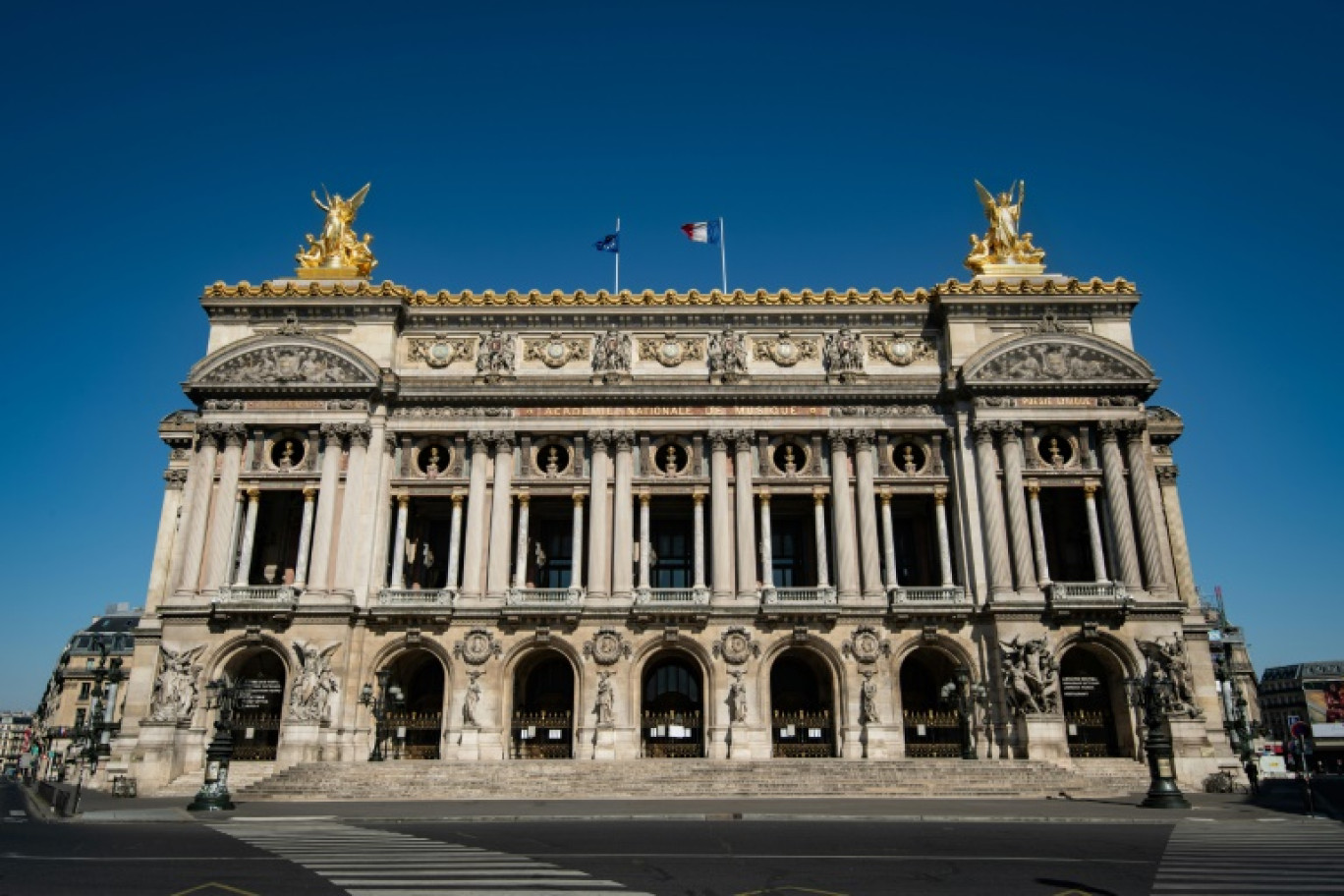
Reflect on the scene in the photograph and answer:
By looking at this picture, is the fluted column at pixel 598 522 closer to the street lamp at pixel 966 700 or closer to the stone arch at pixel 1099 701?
the street lamp at pixel 966 700

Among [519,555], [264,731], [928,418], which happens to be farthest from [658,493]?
[264,731]

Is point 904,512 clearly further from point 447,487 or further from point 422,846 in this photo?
point 422,846

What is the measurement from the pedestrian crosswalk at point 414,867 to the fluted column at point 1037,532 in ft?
98.3

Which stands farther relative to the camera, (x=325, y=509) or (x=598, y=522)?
(x=598, y=522)

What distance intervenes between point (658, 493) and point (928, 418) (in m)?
12.8

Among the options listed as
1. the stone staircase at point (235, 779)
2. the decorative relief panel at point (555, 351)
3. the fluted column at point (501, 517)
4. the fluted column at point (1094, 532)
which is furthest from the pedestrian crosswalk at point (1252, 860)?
the decorative relief panel at point (555, 351)

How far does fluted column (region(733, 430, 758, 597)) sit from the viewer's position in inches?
1657

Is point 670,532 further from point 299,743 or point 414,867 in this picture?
point 414,867

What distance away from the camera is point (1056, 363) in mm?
44062

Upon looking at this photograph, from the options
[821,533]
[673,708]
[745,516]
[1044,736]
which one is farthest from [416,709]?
[1044,736]

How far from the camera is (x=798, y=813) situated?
25.6m

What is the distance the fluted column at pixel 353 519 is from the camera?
4147 centimetres

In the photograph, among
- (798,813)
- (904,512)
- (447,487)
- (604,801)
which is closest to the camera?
(798,813)

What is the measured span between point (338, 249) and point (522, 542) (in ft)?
59.8
